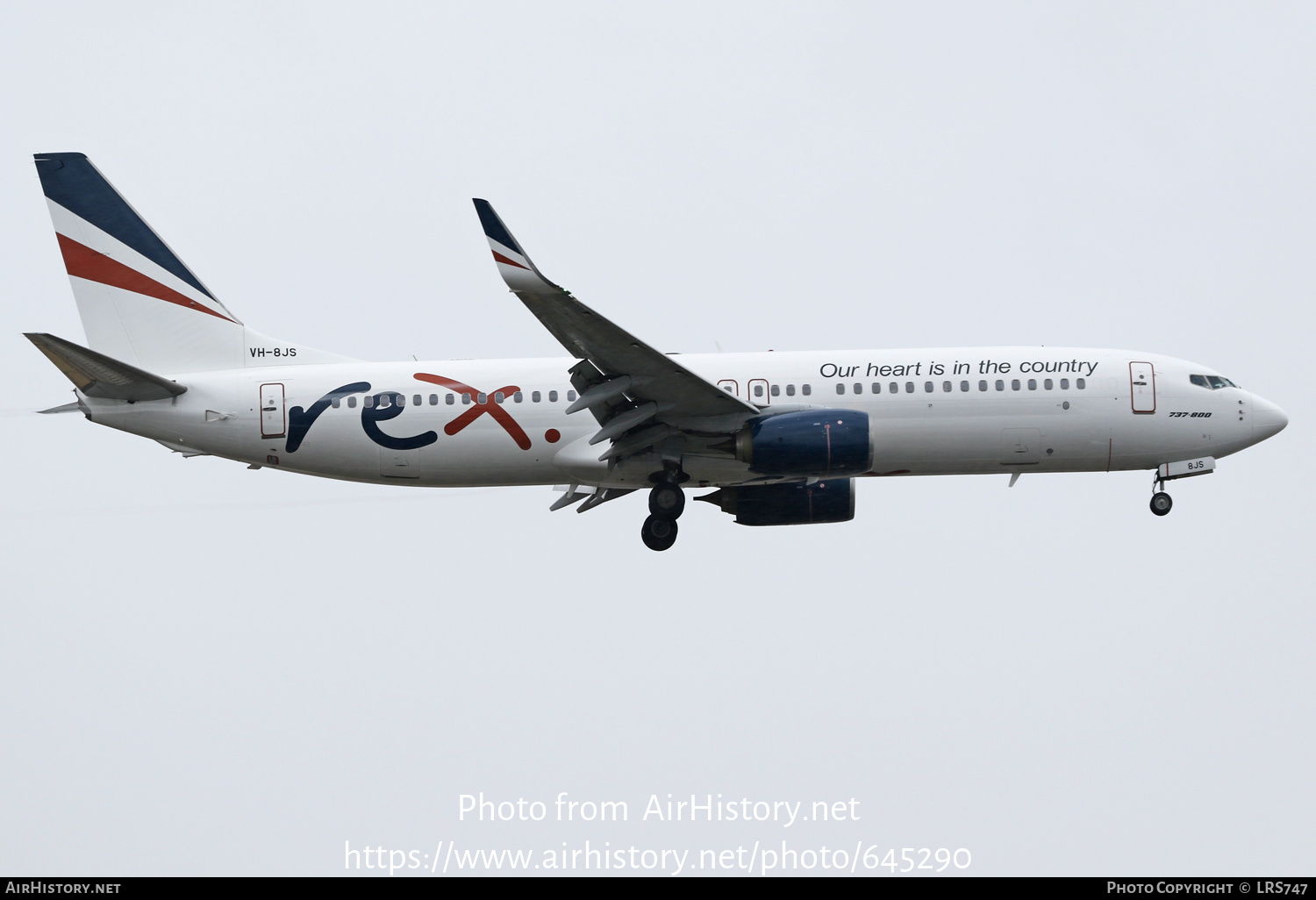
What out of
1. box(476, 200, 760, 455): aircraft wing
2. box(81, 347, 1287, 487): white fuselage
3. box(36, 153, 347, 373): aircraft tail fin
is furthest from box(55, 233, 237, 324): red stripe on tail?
box(476, 200, 760, 455): aircraft wing

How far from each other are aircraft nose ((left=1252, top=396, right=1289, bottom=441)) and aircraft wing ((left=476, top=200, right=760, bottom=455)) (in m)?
12.0

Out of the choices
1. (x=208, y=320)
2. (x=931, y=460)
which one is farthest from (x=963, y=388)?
(x=208, y=320)

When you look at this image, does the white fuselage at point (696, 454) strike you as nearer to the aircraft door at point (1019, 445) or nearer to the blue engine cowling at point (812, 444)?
the aircraft door at point (1019, 445)

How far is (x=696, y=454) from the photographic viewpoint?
3034 centimetres

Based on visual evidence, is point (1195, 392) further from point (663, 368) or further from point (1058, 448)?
point (663, 368)

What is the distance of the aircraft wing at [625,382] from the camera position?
85.9 ft

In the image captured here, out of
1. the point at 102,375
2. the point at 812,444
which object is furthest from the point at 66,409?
the point at 812,444

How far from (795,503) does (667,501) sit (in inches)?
142

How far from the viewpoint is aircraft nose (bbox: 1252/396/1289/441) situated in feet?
104

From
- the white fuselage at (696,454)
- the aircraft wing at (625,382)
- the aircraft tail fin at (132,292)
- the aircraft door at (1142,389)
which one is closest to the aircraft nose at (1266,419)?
the white fuselage at (696,454)

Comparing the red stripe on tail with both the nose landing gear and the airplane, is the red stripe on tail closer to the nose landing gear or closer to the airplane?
the airplane

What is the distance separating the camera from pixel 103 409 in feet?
99.4

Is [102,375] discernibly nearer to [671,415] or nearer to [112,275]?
[112,275]

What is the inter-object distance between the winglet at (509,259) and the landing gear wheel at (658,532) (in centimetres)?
757
